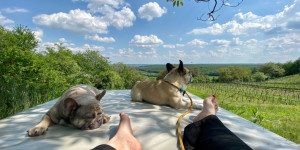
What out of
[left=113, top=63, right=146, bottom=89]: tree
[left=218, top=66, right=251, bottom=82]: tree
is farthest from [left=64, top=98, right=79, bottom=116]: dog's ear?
[left=218, top=66, right=251, bottom=82]: tree

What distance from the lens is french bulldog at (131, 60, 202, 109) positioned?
145 inches

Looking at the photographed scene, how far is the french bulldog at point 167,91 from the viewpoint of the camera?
3693 millimetres

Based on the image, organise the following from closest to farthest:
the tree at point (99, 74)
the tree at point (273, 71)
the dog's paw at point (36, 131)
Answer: the dog's paw at point (36, 131)
the tree at point (99, 74)
the tree at point (273, 71)

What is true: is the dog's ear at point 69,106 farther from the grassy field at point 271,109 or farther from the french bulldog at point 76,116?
the grassy field at point 271,109

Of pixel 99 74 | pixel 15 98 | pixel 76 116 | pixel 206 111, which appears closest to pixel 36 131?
pixel 76 116

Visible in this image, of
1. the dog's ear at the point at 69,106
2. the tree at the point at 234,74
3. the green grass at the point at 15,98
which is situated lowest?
the tree at the point at 234,74

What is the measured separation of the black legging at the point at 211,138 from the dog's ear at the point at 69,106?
1.74 meters

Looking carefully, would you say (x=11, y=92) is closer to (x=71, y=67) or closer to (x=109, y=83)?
(x=71, y=67)

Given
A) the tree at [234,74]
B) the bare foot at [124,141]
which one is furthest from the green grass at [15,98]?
the tree at [234,74]

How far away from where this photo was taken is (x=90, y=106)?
7.22 ft

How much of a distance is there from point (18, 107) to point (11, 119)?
314 centimetres

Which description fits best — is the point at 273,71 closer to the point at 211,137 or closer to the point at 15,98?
the point at 211,137

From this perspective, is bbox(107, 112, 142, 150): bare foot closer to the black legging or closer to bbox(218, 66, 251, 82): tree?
the black legging

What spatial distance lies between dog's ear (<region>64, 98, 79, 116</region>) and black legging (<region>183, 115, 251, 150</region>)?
5.72ft
